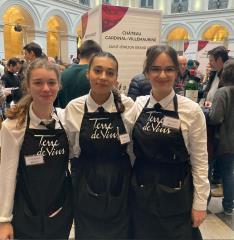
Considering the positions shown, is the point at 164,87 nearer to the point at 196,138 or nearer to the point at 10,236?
the point at 196,138

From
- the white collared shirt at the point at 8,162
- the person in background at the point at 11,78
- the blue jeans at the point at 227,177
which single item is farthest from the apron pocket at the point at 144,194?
the person in background at the point at 11,78

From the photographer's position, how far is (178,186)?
1742 millimetres

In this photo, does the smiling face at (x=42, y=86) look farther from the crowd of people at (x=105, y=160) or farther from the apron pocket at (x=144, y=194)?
the apron pocket at (x=144, y=194)

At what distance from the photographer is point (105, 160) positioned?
1726 millimetres

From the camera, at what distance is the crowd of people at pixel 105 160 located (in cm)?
165

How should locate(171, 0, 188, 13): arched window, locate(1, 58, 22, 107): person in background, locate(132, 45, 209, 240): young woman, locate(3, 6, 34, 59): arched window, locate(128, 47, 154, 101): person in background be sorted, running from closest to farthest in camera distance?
locate(132, 45, 209, 240): young woman
locate(128, 47, 154, 101): person in background
locate(1, 58, 22, 107): person in background
locate(3, 6, 34, 59): arched window
locate(171, 0, 188, 13): arched window

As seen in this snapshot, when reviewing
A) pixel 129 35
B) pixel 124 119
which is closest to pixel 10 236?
pixel 124 119

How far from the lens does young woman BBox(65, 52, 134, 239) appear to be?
1704mm

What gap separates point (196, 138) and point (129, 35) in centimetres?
235

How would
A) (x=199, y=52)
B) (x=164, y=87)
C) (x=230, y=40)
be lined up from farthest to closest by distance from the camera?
(x=230, y=40) → (x=199, y=52) → (x=164, y=87)

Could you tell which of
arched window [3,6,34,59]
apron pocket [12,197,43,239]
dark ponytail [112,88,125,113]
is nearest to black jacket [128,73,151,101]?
dark ponytail [112,88,125,113]

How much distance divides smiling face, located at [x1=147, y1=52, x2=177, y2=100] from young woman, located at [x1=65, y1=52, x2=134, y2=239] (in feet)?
0.82

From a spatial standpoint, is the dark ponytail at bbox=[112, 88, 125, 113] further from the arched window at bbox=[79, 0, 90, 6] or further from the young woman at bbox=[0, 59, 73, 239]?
the arched window at bbox=[79, 0, 90, 6]

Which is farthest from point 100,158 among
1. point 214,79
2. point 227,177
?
point 214,79
